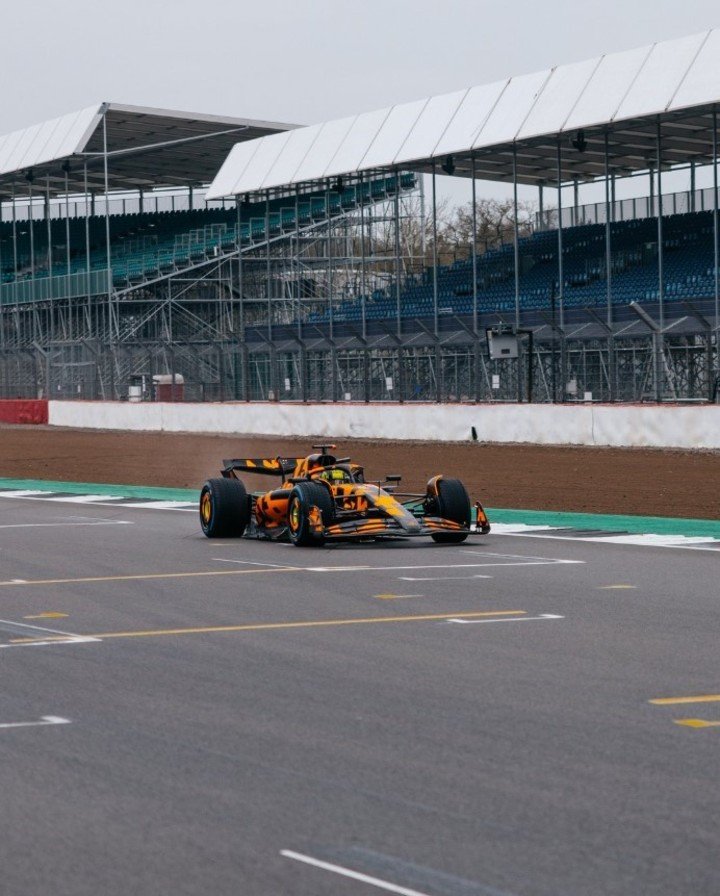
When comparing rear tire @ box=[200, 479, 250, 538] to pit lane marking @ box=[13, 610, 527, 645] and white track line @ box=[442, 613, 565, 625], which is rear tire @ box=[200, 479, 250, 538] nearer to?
pit lane marking @ box=[13, 610, 527, 645]

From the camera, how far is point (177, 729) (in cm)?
792

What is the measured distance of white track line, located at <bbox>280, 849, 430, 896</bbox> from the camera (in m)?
5.28

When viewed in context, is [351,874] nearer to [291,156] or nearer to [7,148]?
[291,156]

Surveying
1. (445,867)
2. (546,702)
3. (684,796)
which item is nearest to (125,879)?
(445,867)

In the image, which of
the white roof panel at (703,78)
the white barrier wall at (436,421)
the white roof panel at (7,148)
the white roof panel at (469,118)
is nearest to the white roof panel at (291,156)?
the white roof panel at (469,118)

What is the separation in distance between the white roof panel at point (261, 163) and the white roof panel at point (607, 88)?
1495cm

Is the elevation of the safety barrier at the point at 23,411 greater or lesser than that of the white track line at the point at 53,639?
greater

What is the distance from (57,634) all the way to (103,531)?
887 centimetres

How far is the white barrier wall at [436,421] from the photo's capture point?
30.3m

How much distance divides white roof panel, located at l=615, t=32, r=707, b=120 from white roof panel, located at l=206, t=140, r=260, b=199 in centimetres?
1872

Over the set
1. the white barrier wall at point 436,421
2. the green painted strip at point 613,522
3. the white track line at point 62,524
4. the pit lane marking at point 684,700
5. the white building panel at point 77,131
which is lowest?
the pit lane marking at point 684,700

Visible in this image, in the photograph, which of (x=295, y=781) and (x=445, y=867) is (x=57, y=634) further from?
(x=445, y=867)

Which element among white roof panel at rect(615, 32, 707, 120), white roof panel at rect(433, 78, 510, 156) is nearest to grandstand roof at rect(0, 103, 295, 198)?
white roof panel at rect(433, 78, 510, 156)

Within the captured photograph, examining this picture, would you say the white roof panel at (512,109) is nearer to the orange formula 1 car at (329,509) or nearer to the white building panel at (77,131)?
the white building panel at (77,131)
